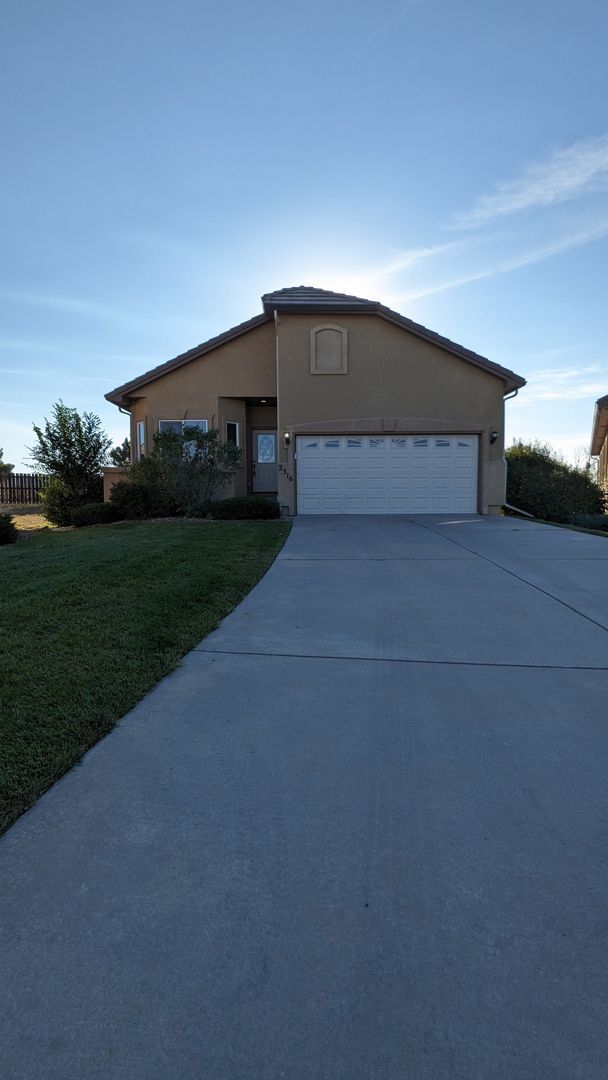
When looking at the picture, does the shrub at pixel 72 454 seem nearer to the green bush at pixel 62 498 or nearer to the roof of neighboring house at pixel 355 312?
the green bush at pixel 62 498

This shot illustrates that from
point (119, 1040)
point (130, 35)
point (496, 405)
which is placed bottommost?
point (119, 1040)

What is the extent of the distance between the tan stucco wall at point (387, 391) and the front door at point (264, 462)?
3.43 m

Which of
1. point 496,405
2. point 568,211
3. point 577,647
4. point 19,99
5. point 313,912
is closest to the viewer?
point 313,912

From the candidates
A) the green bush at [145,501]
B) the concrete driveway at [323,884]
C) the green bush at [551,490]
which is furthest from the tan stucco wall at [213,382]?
the concrete driveway at [323,884]

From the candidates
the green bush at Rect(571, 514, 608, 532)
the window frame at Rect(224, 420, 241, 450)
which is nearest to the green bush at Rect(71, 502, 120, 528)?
the window frame at Rect(224, 420, 241, 450)

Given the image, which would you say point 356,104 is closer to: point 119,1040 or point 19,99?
point 19,99

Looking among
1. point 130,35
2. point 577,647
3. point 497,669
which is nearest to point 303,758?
point 497,669

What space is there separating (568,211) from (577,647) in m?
13.2

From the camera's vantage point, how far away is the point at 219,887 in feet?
7.14

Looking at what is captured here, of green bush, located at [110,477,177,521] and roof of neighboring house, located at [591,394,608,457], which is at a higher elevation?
roof of neighboring house, located at [591,394,608,457]

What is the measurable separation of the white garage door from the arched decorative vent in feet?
6.31

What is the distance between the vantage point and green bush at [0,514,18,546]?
12117mm

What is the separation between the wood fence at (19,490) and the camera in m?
27.2

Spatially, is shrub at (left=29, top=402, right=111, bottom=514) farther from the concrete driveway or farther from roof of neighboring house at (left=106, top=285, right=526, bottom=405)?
the concrete driveway
